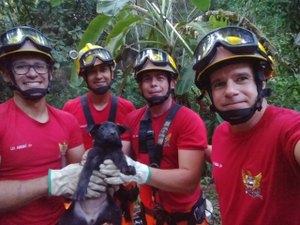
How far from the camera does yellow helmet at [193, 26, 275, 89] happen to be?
2.13 meters

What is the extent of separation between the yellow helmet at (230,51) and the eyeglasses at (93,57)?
2343 mm

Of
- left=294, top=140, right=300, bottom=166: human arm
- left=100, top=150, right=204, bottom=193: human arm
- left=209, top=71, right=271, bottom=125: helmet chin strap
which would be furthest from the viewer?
left=100, top=150, right=204, bottom=193: human arm

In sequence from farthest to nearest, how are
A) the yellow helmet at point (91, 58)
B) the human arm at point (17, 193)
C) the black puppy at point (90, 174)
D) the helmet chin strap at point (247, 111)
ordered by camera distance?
the yellow helmet at point (91, 58)
the black puppy at point (90, 174)
the human arm at point (17, 193)
the helmet chin strap at point (247, 111)

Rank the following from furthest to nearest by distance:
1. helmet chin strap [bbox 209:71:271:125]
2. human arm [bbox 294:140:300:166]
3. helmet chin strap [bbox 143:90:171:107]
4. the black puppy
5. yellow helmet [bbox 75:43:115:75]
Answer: yellow helmet [bbox 75:43:115:75]
helmet chin strap [bbox 143:90:171:107]
the black puppy
helmet chin strap [bbox 209:71:271:125]
human arm [bbox 294:140:300:166]

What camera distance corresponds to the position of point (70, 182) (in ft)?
9.89

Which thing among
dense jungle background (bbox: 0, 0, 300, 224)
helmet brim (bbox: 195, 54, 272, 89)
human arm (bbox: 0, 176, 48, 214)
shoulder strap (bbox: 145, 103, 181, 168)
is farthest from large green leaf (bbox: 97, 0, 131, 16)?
helmet brim (bbox: 195, 54, 272, 89)

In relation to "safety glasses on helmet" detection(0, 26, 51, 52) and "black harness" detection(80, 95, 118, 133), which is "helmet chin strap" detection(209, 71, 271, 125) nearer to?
"safety glasses on helmet" detection(0, 26, 51, 52)

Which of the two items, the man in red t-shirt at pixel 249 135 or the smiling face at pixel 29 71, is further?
the smiling face at pixel 29 71

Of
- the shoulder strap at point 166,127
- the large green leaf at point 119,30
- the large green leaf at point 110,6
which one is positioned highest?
the large green leaf at point 110,6

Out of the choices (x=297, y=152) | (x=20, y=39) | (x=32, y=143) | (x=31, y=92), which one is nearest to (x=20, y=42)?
(x=20, y=39)

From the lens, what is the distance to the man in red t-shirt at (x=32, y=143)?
271 centimetres

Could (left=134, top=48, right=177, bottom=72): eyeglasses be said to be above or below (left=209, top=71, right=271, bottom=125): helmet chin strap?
above

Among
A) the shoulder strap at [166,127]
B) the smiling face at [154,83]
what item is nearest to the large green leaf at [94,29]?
the smiling face at [154,83]

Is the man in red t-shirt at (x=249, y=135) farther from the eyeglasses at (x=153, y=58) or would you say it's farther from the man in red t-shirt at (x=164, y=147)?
the eyeglasses at (x=153, y=58)
